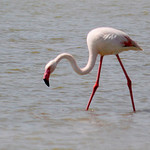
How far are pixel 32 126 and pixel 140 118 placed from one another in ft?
5.38

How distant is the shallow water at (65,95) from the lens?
6.40 m

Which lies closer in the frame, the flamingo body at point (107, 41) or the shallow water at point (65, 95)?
the shallow water at point (65, 95)

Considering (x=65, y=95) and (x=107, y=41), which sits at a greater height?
(x=107, y=41)

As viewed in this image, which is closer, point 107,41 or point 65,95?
point 107,41

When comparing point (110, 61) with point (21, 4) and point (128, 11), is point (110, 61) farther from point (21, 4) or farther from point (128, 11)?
point (21, 4)

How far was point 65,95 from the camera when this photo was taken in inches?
351

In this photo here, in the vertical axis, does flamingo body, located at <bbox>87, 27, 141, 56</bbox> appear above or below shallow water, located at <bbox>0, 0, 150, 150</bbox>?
above

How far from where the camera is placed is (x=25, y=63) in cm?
1171

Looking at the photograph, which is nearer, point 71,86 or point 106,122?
point 106,122

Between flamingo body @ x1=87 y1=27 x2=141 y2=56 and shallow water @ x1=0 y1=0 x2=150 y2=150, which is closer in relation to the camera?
shallow water @ x1=0 y1=0 x2=150 y2=150

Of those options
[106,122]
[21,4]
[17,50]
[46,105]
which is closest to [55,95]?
[46,105]

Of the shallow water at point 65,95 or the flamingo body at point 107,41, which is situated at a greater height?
the flamingo body at point 107,41

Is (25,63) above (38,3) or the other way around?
above

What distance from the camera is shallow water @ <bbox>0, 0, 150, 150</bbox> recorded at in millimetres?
6398
